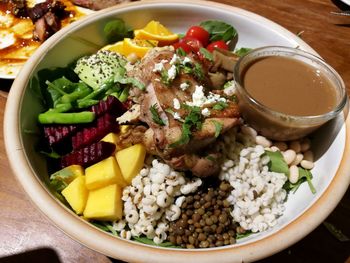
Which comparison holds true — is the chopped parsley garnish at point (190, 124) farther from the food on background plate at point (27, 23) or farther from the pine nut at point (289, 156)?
the food on background plate at point (27, 23)

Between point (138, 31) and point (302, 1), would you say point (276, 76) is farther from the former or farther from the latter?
point (302, 1)

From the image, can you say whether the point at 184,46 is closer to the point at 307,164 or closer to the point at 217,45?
the point at 217,45

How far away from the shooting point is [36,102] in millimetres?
2650

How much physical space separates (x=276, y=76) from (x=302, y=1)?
1.91 metres

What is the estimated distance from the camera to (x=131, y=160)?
2.35 metres

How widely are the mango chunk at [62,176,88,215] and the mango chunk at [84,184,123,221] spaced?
34 millimetres

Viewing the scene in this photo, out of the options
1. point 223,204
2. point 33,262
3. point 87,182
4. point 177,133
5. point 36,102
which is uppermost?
point 177,133

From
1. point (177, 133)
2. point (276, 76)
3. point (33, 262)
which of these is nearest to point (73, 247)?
point (33, 262)

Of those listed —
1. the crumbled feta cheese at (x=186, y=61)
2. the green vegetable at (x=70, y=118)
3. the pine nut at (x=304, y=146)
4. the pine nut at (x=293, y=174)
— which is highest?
the crumbled feta cheese at (x=186, y=61)

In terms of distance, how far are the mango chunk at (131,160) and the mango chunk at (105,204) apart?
0.36 ft

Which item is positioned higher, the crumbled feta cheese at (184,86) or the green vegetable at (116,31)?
the crumbled feta cheese at (184,86)

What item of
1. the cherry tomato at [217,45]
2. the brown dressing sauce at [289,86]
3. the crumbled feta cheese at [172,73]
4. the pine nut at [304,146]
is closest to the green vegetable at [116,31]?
the cherry tomato at [217,45]

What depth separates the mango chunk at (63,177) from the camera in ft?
7.74

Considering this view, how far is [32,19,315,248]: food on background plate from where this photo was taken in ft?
7.36
